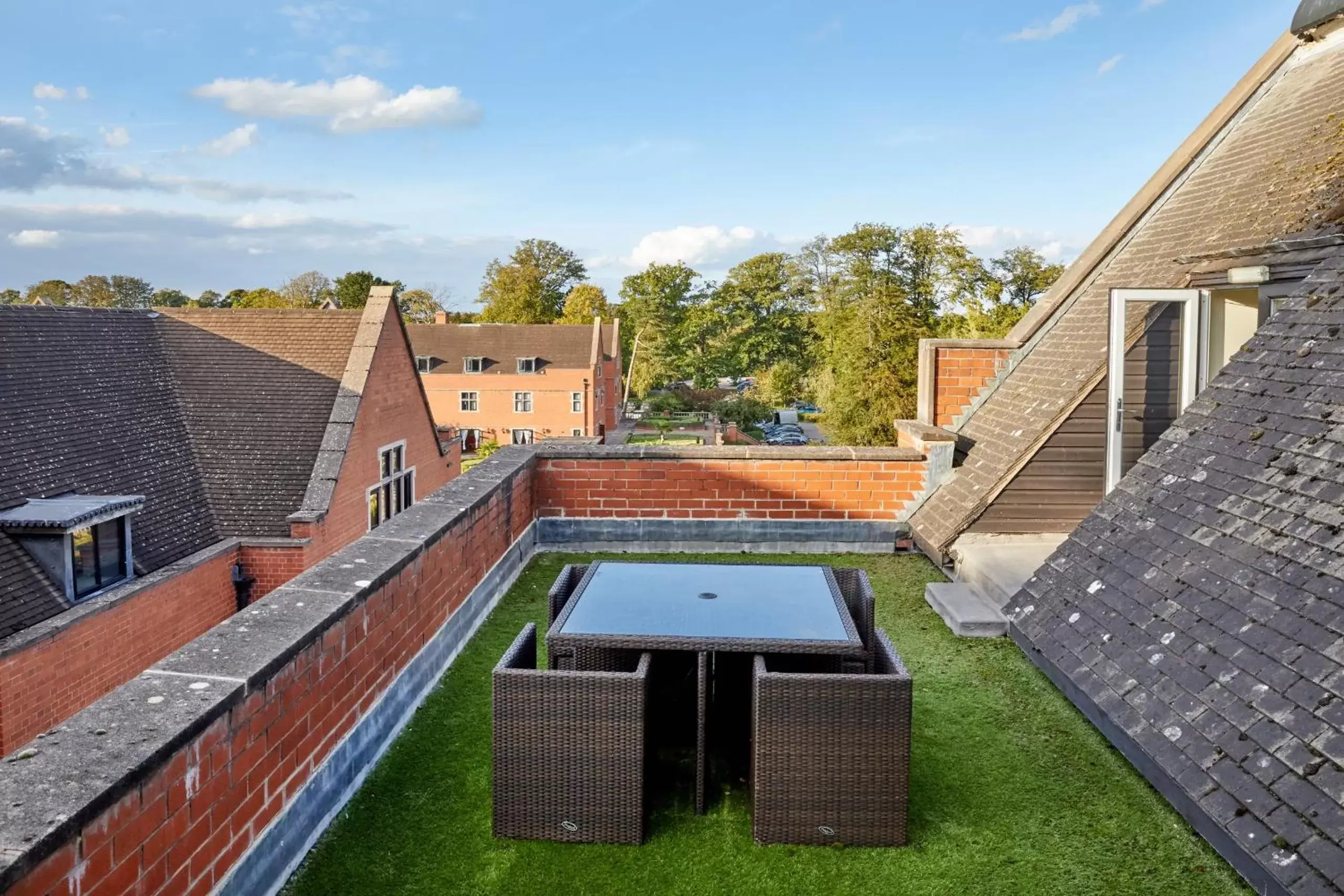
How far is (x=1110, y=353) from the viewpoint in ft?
22.1

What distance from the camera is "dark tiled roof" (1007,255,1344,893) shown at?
8.57 ft

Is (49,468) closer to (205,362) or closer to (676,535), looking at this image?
(205,362)

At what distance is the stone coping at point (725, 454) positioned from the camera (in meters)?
8.14

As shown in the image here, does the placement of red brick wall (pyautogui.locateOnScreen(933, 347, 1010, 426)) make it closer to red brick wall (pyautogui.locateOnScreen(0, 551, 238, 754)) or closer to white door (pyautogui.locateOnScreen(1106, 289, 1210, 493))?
white door (pyautogui.locateOnScreen(1106, 289, 1210, 493))

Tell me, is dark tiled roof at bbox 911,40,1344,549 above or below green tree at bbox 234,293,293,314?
below

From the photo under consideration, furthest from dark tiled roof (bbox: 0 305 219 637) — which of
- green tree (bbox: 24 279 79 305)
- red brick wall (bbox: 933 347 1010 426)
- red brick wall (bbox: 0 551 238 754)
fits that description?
green tree (bbox: 24 279 79 305)

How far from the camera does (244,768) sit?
9.49ft

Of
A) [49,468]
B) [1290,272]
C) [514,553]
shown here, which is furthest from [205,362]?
[1290,272]

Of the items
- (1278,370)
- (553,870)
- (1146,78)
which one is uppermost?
(1146,78)

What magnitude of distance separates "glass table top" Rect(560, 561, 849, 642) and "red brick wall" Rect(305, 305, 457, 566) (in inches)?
462

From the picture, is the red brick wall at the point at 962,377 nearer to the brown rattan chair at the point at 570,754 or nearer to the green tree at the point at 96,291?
the brown rattan chair at the point at 570,754

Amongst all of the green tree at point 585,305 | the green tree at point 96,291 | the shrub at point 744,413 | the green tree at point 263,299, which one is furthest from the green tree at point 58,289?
the shrub at point 744,413

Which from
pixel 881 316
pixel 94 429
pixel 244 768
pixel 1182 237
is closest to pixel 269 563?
pixel 94 429

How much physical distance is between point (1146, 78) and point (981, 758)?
13.7 m
